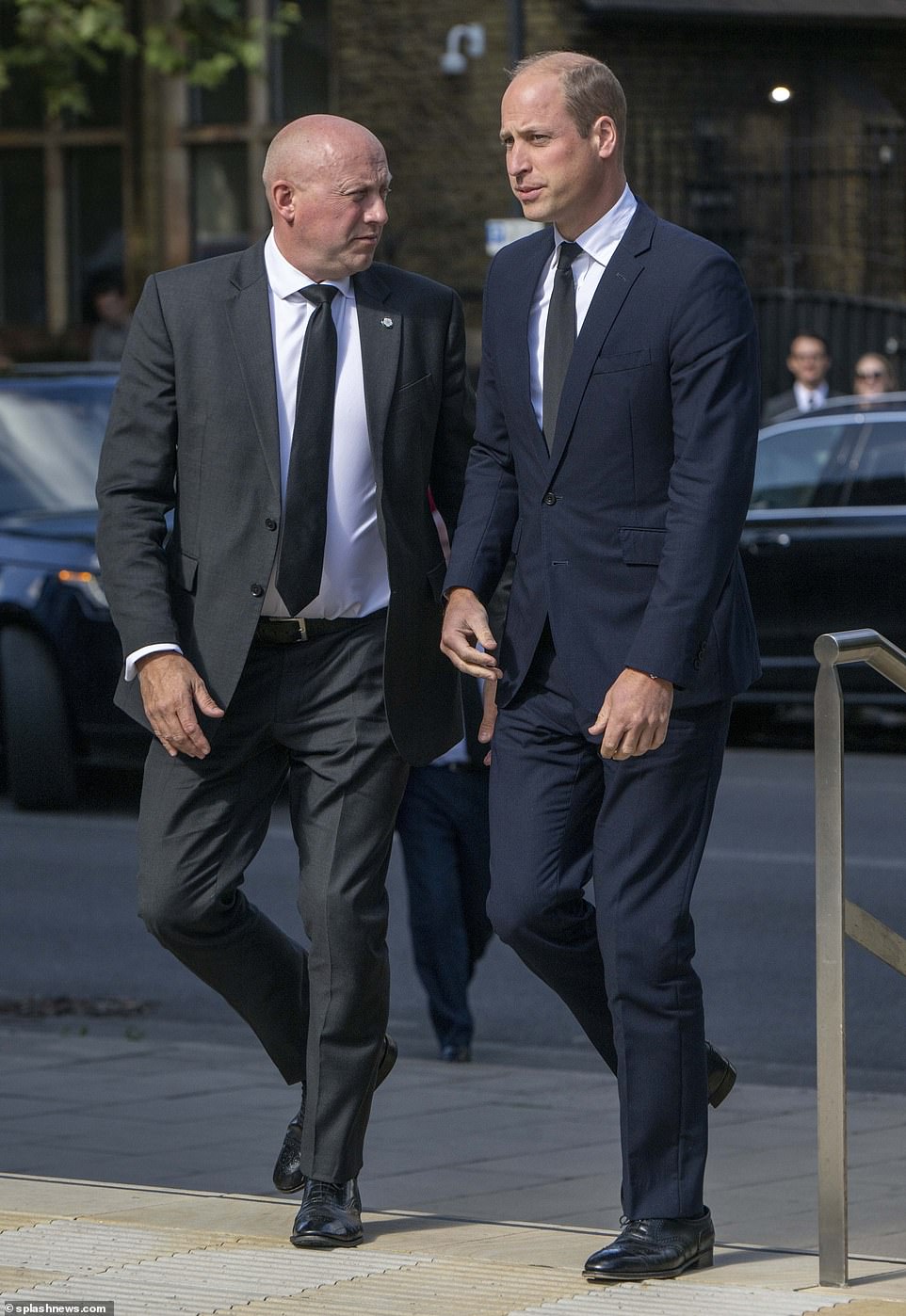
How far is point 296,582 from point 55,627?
7019 millimetres

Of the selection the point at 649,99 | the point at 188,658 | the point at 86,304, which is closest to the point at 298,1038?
the point at 188,658

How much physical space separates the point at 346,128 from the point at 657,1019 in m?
1.71

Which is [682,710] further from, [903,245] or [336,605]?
[903,245]

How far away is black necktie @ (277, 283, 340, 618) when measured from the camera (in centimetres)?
450

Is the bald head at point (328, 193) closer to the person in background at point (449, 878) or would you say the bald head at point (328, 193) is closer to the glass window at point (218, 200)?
the person in background at point (449, 878)

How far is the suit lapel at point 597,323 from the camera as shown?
4.24 m

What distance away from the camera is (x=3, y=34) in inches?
1087

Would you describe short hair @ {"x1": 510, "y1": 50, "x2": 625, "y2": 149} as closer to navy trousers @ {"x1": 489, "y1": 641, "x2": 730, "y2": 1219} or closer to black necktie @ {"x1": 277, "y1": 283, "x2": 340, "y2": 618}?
black necktie @ {"x1": 277, "y1": 283, "x2": 340, "y2": 618}

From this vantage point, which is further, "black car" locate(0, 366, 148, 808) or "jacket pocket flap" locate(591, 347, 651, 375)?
"black car" locate(0, 366, 148, 808)

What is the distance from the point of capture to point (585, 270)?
172 inches

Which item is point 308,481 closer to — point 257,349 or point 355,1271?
point 257,349

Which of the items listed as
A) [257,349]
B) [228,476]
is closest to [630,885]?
[228,476]

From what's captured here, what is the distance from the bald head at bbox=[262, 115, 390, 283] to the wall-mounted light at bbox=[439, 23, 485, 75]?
780 inches

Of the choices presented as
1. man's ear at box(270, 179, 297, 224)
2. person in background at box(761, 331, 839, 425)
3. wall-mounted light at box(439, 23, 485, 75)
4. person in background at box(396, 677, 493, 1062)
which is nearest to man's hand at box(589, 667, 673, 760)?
man's ear at box(270, 179, 297, 224)
